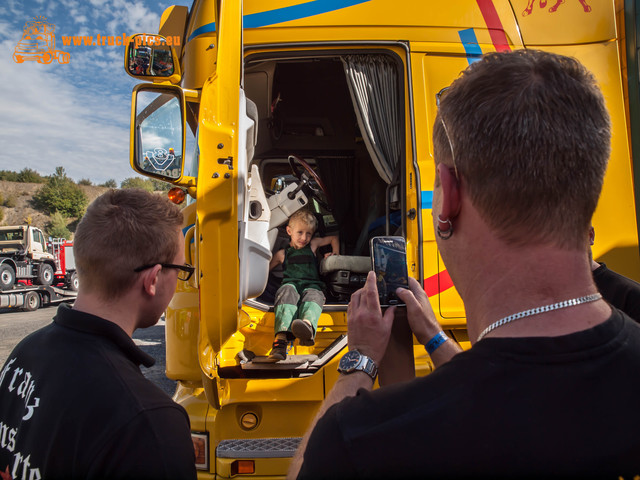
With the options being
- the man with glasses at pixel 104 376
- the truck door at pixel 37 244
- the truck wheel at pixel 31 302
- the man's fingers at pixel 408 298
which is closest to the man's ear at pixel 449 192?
the man's fingers at pixel 408 298

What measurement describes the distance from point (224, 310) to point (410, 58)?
189cm

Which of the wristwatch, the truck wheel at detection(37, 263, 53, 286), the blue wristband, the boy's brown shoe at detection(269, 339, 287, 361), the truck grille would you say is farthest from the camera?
the truck wheel at detection(37, 263, 53, 286)

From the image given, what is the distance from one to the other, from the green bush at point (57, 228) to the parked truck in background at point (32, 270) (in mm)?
23247

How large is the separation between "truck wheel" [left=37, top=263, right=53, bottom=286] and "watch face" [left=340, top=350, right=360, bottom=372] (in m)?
19.1

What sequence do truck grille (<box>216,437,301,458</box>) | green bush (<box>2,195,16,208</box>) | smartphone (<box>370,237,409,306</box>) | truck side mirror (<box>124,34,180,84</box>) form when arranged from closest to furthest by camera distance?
smartphone (<box>370,237,409,306</box>)
truck grille (<box>216,437,301,458</box>)
truck side mirror (<box>124,34,180,84</box>)
green bush (<box>2,195,16,208</box>)

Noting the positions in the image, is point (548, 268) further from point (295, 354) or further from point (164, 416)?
point (295, 354)

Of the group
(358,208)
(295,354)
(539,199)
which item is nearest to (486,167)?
(539,199)

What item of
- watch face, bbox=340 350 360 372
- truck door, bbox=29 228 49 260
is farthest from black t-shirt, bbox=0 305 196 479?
truck door, bbox=29 228 49 260

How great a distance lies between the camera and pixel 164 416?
1146mm

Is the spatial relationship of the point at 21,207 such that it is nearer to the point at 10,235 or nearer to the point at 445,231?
the point at 10,235

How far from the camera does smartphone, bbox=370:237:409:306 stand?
141 cm

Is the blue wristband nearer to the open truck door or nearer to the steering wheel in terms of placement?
the open truck door

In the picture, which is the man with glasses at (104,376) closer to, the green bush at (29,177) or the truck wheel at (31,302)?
the truck wheel at (31,302)

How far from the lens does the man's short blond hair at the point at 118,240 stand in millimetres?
1384
